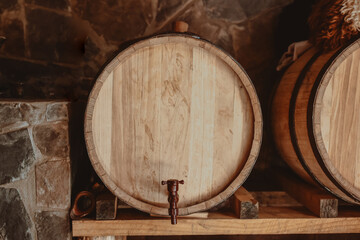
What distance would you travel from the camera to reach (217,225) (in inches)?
54.3

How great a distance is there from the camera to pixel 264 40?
192 cm

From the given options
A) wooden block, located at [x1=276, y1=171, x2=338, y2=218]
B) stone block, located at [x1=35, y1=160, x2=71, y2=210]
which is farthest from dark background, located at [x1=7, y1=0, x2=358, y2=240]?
stone block, located at [x1=35, y1=160, x2=71, y2=210]

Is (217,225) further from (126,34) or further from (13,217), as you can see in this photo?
(126,34)

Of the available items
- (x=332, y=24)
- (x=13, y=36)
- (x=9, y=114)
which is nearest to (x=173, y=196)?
(x=9, y=114)

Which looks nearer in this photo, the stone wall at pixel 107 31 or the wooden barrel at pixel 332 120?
the wooden barrel at pixel 332 120

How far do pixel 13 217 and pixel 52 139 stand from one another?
0.47m

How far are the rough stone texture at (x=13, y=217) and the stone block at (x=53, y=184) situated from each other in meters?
0.09

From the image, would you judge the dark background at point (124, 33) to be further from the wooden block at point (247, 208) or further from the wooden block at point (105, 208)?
the wooden block at point (105, 208)

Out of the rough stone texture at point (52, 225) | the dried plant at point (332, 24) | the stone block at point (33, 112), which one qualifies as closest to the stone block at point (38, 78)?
the stone block at point (33, 112)

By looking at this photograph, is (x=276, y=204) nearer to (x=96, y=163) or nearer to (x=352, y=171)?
(x=352, y=171)

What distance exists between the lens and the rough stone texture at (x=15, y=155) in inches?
47.3

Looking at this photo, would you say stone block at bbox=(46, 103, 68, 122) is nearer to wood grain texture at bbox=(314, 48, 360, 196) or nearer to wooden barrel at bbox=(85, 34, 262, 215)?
wooden barrel at bbox=(85, 34, 262, 215)

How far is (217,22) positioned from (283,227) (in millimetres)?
1556

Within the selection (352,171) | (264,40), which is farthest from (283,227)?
(264,40)
